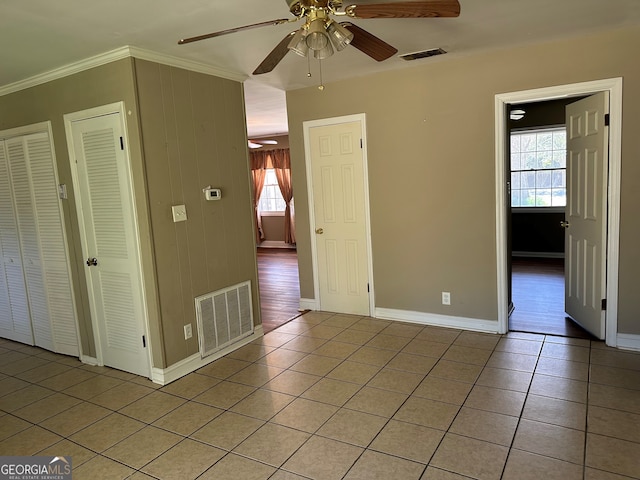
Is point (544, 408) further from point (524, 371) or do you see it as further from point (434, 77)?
point (434, 77)

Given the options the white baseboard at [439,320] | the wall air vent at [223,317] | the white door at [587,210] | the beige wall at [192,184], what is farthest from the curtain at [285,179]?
the white door at [587,210]

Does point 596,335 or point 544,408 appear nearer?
point 544,408

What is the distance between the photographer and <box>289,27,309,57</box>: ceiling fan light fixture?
2.03m

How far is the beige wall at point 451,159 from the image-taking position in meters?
3.33

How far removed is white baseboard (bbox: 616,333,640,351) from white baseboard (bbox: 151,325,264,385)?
3139 mm

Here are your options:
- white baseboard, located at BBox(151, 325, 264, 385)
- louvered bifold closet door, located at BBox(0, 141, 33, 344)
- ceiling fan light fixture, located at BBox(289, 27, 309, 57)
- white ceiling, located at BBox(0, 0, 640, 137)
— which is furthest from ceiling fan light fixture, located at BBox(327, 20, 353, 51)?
louvered bifold closet door, located at BBox(0, 141, 33, 344)

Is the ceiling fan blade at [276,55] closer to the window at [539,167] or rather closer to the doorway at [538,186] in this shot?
the doorway at [538,186]

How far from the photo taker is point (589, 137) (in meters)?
3.58

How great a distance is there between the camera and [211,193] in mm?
3631

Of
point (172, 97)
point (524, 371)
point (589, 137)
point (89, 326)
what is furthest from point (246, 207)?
point (589, 137)

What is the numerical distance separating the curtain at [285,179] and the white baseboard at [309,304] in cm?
439

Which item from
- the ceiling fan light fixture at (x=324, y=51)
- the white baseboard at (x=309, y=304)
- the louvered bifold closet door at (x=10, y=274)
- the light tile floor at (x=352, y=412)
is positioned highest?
the ceiling fan light fixture at (x=324, y=51)

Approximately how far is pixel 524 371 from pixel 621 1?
2485 mm

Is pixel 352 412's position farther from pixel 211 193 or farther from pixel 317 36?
pixel 317 36
